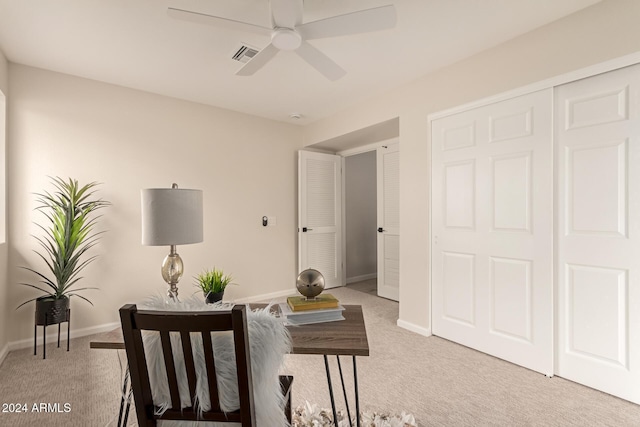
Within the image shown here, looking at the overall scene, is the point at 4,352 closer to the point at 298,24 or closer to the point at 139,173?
the point at 139,173

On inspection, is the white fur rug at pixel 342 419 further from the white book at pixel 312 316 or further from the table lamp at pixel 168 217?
the table lamp at pixel 168 217

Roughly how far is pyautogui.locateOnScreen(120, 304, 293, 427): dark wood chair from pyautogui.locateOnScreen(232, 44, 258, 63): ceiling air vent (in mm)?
2258

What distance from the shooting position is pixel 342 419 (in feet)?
5.87

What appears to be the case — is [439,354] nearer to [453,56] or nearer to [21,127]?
[453,56]

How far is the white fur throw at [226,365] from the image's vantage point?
3.22 ft

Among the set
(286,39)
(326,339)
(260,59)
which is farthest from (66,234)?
(326,339)

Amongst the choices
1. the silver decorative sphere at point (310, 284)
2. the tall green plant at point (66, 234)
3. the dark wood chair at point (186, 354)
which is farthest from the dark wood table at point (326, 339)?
the tall green plant at point (66, 234)

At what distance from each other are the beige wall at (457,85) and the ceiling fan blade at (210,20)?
5.73 ft

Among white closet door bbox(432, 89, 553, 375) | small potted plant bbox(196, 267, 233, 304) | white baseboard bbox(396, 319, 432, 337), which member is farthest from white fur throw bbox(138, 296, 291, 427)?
small potted plant bbox(196, 267, 233, 304)

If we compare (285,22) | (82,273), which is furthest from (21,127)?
(285,22)

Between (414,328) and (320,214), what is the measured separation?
2241mm

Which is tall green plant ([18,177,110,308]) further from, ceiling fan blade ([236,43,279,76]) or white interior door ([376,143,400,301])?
white interior door ([376,143,400,301])

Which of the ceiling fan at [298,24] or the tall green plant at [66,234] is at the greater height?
the ceiling fan at [298,24]

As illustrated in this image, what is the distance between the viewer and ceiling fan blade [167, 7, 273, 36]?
172cm
